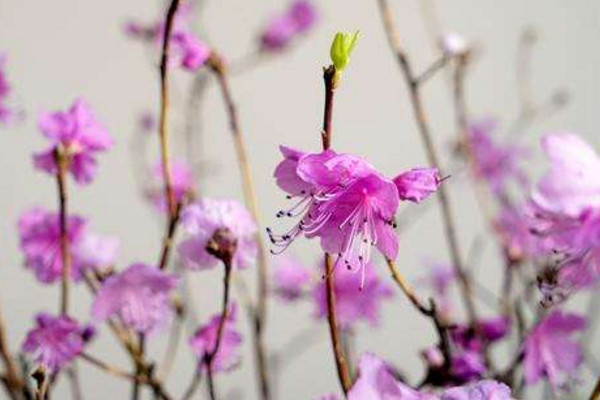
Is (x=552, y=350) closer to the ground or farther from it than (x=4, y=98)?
closer to the ground

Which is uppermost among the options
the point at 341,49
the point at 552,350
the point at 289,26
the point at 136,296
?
the point at 289,26

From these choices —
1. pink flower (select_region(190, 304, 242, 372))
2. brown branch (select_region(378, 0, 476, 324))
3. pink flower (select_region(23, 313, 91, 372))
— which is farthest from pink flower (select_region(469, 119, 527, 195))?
pink flower (select_region(23, 313, 91, 372))

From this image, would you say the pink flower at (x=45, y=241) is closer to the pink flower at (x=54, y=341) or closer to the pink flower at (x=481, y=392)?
the pink flower at (x=54, y=341)

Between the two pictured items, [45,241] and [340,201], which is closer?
[340,201]

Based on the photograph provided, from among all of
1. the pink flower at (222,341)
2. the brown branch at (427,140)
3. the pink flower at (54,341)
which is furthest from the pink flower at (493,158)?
the pink flower at (54,341)

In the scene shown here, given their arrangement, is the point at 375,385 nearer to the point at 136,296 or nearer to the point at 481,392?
the point at 481,392

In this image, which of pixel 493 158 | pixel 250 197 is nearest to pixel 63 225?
pixel 250 197

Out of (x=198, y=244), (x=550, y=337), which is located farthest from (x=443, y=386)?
(x=198, y=244)
